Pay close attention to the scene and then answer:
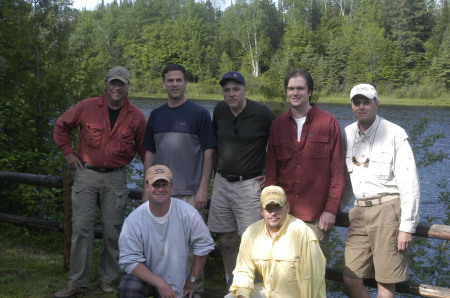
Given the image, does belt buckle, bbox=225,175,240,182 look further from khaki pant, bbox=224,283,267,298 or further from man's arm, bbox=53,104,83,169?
man's arm, bbox=53,104,83,169

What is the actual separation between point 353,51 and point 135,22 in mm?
32618

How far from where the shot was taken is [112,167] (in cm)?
501

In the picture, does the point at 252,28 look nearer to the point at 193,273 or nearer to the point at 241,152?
the point at 241,152

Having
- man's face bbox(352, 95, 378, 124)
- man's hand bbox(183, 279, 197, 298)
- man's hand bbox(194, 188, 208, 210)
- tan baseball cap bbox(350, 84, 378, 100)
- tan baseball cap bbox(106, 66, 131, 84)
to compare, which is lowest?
man's hand bbox(183, 279, 197, 298)

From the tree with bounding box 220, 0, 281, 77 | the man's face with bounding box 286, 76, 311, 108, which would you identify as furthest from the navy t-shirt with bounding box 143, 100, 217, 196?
the tree with bounding box 220, 0, 281, 77

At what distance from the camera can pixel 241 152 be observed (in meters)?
4.66

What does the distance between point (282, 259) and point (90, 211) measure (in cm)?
190

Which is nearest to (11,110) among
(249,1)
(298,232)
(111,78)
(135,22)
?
(111,78)

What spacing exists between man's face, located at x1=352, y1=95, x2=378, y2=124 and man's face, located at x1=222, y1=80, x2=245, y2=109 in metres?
0.92

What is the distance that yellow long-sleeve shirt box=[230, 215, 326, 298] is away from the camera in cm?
390

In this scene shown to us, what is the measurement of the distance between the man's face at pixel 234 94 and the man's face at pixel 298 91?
1.56 feet

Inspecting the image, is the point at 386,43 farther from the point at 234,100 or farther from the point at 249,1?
the point at 234,100

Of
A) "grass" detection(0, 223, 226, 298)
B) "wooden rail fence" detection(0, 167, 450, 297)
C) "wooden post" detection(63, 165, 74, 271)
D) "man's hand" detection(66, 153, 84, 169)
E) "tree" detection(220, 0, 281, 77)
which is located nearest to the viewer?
"wooden rail fence" detection(0, 167, 450, 297)

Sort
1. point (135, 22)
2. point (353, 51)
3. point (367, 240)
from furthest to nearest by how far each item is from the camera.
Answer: point (135, 22), point (353, 51), point (367, 240)
